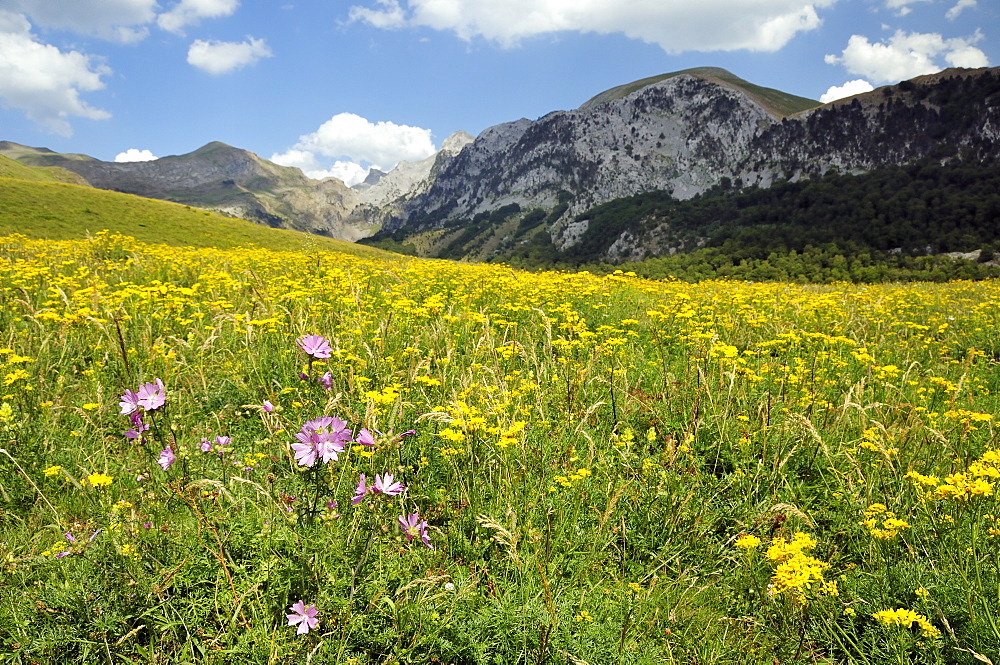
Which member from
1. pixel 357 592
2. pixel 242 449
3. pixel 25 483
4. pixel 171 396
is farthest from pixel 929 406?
pixel 25 483

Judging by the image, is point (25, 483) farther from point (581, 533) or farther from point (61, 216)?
point (61, 216)

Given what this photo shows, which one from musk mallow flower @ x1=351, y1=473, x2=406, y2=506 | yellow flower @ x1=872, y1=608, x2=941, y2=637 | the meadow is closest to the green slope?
the meadow

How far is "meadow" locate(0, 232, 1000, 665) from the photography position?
2.28m

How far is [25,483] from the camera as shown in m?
3.27

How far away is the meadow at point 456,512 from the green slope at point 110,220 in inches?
1520

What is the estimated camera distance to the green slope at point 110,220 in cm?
4444

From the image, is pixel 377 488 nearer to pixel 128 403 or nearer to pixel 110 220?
pixel 128 403

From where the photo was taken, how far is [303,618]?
2195 millimetres

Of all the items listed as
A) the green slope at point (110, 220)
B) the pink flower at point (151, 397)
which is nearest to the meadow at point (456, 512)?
the pink flower at point (151, 397)

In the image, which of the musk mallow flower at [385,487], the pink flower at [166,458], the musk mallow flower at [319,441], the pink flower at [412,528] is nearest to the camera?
the musk mallow flower at [319,441]

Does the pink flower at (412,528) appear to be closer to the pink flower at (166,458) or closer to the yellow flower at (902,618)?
the pink flower at (166,458)

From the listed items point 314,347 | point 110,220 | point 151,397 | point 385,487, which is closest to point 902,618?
point 385,487

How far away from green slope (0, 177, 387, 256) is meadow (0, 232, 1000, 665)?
38607 millimetres

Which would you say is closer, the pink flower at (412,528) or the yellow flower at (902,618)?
the yellow flower at (902,618)
